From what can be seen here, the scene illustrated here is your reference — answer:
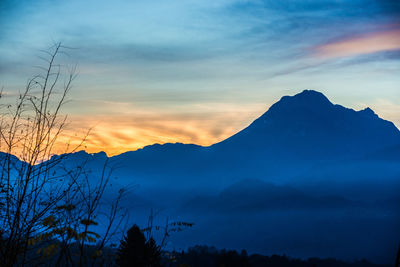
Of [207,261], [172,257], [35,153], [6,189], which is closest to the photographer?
[6,189]

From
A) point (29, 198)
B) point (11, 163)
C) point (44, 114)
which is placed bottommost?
point (29, 198)

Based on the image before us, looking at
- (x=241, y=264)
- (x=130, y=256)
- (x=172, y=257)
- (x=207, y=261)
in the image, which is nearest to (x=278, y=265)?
(x=207, y=261)

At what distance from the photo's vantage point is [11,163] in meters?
5.07

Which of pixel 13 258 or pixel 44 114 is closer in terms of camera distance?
pixel 13 258

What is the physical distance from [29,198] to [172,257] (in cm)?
425

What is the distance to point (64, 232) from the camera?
16.1ft

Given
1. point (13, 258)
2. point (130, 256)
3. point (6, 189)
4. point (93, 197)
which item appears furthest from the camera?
point (130, 256)

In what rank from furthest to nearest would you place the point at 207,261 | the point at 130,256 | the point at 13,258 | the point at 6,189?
the point at 207,261, the point at 130,256, the point at 6,189, the point at 13,258

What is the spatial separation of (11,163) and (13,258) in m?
1.41

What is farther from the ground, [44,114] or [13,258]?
[44,114]

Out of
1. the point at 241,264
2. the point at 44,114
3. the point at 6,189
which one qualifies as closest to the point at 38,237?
the point at 6,189

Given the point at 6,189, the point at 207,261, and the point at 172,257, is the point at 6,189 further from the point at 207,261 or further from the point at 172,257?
the point at 207,261

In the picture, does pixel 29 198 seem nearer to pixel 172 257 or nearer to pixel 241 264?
pixel 172 257

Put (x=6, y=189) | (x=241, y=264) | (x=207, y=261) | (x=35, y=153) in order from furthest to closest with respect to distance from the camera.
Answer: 1. (x=207, y=261)
2. (x=241, y=264)
3. (x=35, y=153)
4. (x=6, y=189)
